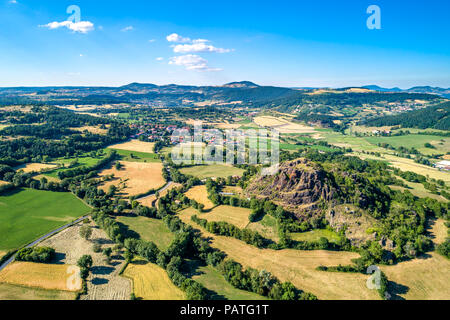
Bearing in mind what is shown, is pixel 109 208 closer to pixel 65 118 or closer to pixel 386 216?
pixel 386 216

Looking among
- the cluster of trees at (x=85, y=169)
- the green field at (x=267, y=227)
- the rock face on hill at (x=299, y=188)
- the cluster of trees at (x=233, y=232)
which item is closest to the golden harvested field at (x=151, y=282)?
the cluster of trees at (x=233, y=232)


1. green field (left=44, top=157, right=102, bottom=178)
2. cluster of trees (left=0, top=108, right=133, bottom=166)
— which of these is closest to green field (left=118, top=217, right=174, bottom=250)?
green field (left=44, top=157, right=102, bottom=178)

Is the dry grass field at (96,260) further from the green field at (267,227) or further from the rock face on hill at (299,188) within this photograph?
the rock face on hill at (299,188)

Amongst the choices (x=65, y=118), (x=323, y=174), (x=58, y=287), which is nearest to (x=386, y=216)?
(x=323, y=174)

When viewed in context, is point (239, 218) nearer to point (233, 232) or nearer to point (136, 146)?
point (233, 232)

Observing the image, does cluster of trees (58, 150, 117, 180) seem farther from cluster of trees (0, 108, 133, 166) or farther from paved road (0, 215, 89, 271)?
paved road (0, 215, 89, 271)

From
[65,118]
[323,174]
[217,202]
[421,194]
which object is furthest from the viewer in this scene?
[65,118]
